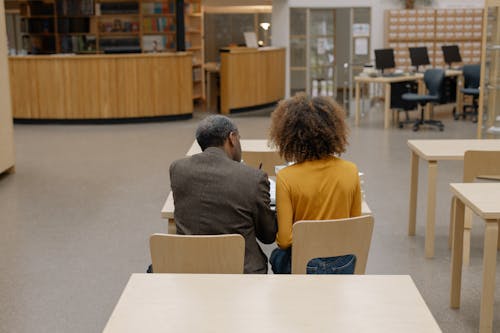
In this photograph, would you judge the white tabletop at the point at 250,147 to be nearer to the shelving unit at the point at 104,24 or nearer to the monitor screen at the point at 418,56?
the monitor screen at the point at 418,56

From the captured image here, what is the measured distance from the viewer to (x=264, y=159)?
491 centimetres

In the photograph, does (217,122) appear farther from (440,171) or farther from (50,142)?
(50,142)

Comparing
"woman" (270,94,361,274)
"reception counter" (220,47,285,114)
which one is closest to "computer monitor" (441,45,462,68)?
"reception counter" (220,47,285,114)

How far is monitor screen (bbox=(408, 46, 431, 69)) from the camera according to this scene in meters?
12.8

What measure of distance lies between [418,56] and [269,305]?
1120 cm

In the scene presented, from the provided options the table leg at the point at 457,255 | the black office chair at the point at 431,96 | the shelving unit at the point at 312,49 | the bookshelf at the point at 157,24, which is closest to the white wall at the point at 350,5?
the shelving unit at the point at 312,49

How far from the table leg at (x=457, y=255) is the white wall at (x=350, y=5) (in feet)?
35.2

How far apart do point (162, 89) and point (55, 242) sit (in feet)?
22.4

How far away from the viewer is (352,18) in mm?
14398

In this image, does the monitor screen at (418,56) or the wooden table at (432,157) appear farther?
the monitor screen at (418,56)

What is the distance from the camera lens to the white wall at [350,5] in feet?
47.1

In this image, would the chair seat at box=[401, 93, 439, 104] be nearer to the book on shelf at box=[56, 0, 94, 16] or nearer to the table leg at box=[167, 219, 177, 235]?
the book on shelf at box=[56, 0, 94, 16]

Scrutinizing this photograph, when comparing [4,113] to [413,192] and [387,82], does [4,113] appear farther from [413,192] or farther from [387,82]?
[387,82]

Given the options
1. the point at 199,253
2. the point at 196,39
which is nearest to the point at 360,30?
the point at 196,39
